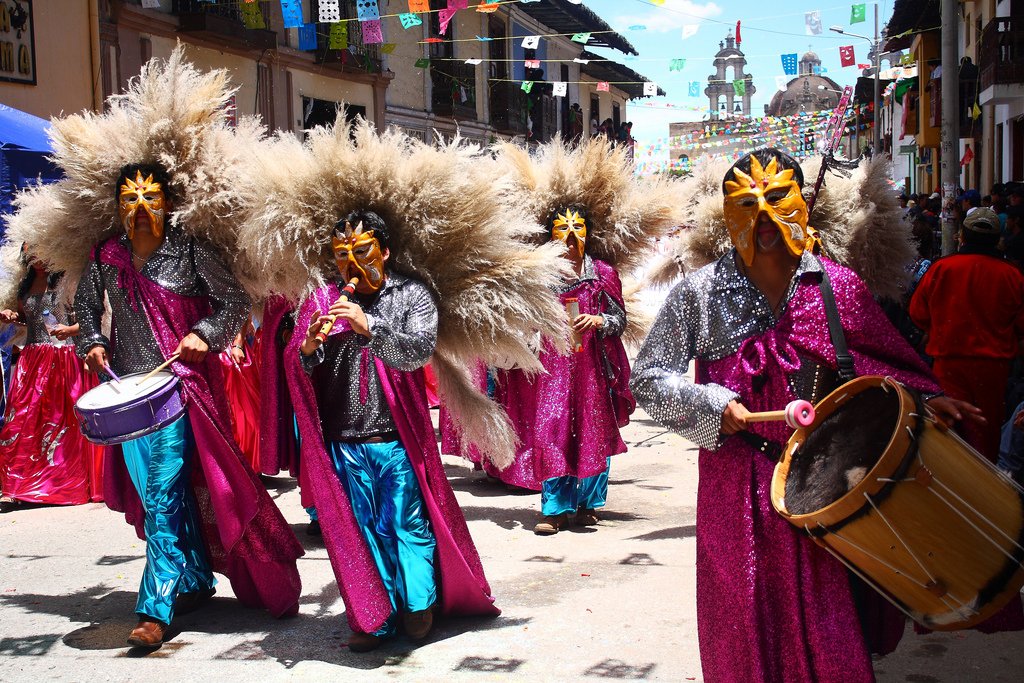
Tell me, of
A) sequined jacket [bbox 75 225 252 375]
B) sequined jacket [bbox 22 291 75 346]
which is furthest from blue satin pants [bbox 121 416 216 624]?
sequined jacket [bbox 22 291 75 346]

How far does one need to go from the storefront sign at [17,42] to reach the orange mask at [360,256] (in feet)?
30.1

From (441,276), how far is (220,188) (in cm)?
105

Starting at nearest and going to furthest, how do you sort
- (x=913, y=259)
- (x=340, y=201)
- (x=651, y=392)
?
(x=651, y=392), (x=340, y=201), (x=913, y=259)

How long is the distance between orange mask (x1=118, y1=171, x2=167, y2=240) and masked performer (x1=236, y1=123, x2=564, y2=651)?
1.50 ft

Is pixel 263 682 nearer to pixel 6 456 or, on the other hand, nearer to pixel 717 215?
pixel 717 215

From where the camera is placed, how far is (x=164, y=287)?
190 inches

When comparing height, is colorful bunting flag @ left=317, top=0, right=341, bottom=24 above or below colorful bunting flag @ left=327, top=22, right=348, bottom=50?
below

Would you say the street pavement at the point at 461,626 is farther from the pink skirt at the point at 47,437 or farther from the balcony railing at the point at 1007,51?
the balcony railing at the point at 1007,51

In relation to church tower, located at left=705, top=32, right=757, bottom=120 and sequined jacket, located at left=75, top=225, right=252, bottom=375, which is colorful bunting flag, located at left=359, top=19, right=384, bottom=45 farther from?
church tower, located at left=705, top=32, right=757, bottom=120

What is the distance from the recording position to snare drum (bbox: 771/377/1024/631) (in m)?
2.68

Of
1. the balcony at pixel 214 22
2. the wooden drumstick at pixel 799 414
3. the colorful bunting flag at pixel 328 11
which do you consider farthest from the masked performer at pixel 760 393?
the balcony at pixel 214 22

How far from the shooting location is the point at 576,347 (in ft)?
21.6

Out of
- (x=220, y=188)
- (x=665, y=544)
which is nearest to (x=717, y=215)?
(x=665, y=544)

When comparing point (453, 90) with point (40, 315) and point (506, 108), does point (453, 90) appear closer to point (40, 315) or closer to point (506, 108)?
point (506, 108)
